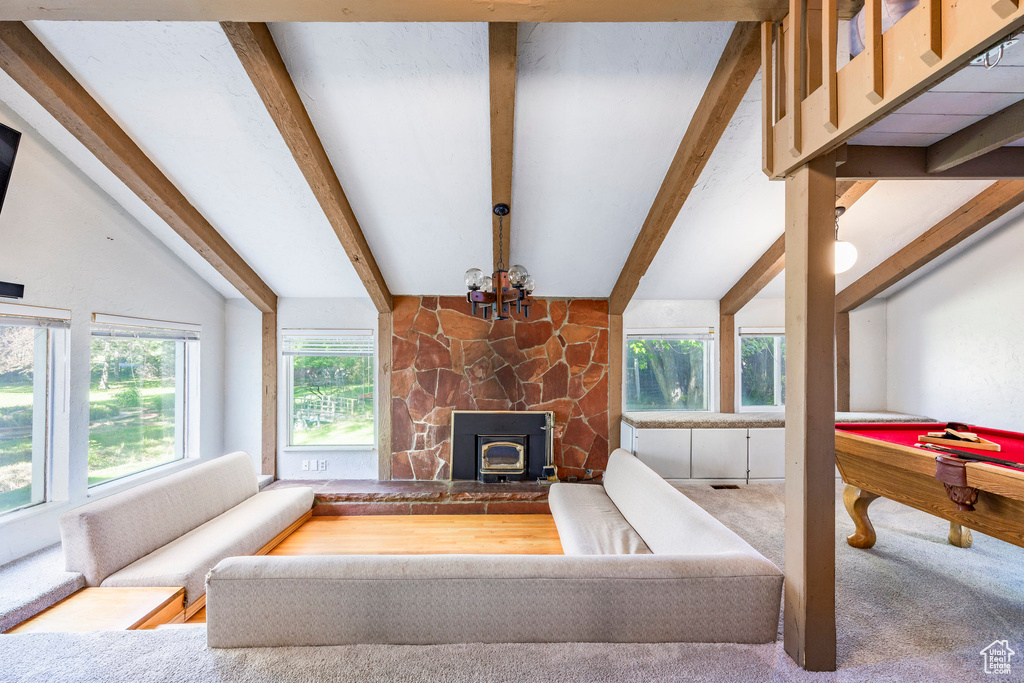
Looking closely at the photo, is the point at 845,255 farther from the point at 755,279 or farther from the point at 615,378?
the point at 615,378

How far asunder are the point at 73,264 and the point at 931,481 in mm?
5508

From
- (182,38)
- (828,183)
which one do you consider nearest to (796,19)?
(828,183)

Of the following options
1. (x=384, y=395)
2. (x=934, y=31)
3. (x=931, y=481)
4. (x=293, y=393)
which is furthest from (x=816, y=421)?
(x=293, y=393)

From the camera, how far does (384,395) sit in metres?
5.00

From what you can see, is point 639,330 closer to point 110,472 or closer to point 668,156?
point 668,156

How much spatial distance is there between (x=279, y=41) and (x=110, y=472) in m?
3.67

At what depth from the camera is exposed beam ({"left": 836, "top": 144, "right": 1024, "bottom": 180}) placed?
6.53ft

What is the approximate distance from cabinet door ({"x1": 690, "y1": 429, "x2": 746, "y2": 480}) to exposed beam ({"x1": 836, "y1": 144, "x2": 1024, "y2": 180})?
324 cm

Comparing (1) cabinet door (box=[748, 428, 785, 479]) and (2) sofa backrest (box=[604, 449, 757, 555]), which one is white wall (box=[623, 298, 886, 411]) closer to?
(1) cabinet door (box=[748, 428, 785, 479])

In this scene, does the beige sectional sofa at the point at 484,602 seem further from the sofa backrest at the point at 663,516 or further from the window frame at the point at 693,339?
the window frame at the point at 693,339

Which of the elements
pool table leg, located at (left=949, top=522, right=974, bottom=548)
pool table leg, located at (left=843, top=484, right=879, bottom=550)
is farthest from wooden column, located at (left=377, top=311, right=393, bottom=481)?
pool table leg, located at (left=949, top=522, right=974, bottom=548)

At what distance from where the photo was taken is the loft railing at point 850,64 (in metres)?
1.13

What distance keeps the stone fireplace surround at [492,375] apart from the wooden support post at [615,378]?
6 cm

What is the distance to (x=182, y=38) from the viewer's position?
2389 mm
